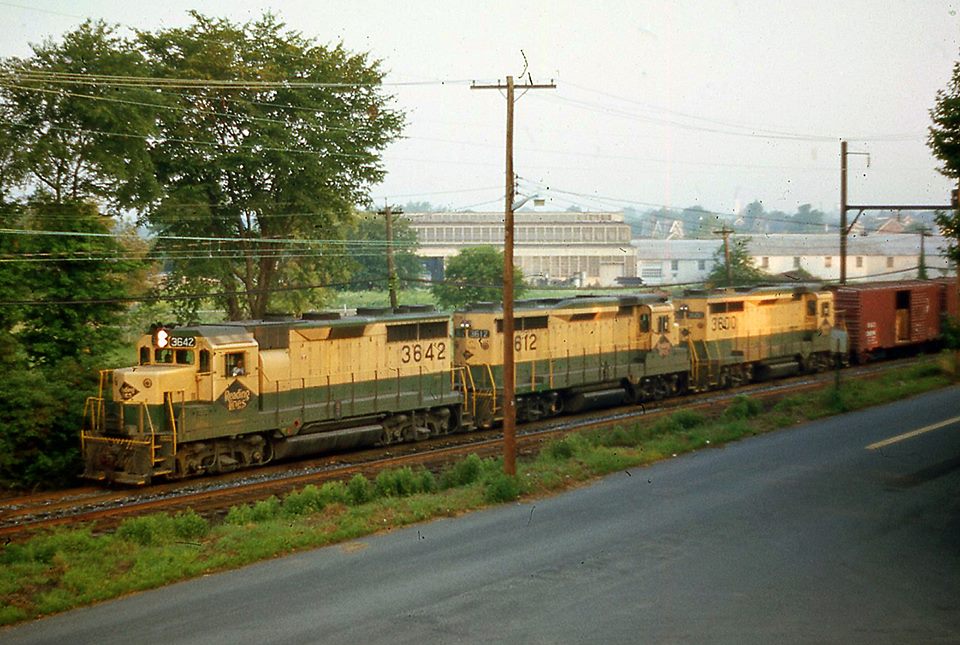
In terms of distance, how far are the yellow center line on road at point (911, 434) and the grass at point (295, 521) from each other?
142 inches

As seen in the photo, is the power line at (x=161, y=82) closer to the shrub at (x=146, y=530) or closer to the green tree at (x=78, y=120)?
the green tree at (x=78, y=120)

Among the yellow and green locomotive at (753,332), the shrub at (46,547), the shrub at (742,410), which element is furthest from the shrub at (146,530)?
the yellow and green locomotive at (753,332)

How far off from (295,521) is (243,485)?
190 inches

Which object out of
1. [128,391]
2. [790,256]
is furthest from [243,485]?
[790,256]

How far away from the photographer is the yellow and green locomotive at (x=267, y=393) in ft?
71.4

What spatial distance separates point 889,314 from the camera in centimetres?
4444

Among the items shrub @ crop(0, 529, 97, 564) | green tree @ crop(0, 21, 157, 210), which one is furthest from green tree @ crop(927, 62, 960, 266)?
green tree @ crop(0, 21, 157, 210)

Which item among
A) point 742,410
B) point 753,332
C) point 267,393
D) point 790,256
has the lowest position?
point 742,410

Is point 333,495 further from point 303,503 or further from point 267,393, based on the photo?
point 267,393

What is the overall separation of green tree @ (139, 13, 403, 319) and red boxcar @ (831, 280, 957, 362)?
73.2ft

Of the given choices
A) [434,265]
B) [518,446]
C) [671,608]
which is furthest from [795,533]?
[434,265]

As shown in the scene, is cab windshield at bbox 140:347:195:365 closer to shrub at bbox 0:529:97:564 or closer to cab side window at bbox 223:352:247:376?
cab side window at bbox 223:352:247:376

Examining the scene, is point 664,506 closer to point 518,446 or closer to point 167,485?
point 518,446

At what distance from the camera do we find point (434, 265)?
88.2m
